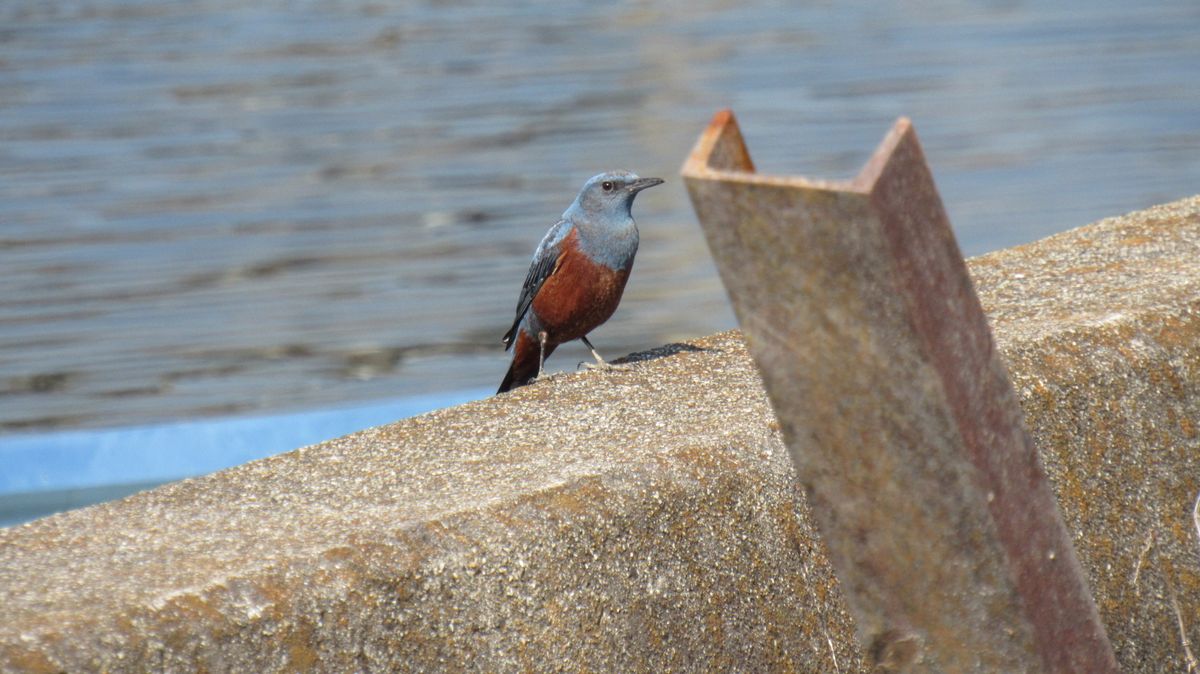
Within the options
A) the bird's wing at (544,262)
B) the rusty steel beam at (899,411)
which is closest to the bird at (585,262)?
the bird's wing at (544,262)

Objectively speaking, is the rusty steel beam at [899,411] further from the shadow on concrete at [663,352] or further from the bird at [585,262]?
the bird at [585,262]

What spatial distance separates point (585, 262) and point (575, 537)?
2004mm

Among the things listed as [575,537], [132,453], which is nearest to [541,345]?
[575,537]

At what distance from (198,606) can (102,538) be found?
0.38 metres

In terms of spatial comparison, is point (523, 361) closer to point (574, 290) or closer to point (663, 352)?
point (574, 290)

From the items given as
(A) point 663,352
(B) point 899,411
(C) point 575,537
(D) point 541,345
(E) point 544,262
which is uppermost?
(E) point 544,262

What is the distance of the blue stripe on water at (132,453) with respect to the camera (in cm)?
640

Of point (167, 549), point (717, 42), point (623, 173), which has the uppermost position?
point (717, 42)

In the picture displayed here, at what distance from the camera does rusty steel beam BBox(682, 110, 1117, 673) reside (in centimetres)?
150

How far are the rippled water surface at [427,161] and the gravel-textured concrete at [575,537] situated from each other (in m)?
4.76

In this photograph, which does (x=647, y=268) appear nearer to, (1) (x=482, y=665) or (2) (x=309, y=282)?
(2) (x=309, y=282)

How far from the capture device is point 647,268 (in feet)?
31.7

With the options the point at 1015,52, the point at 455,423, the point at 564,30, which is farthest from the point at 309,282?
the point at 564,30

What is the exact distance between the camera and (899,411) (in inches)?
61.5
